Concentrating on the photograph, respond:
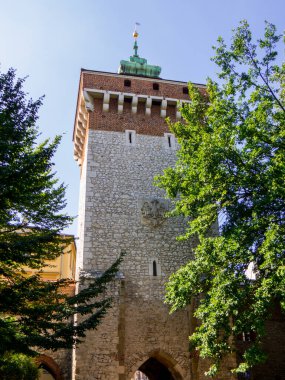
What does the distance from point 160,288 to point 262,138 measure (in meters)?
6.33

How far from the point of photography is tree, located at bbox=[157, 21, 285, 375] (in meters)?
10.5

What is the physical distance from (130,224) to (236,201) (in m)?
4.67

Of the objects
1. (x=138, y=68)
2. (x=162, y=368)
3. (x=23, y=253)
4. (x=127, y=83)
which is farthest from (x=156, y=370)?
(x=138, y=68)

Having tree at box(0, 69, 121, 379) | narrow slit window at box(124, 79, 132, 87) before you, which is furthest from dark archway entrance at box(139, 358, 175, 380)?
narrow slit window at box(124, 79, 132, 87)

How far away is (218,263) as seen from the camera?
11.2 metres

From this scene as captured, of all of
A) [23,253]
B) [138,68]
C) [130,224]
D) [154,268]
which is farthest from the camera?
[138,68]

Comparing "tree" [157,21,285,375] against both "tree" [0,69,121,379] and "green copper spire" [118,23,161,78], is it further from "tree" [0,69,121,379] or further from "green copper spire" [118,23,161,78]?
"green copper spire" [118,23,161,78]

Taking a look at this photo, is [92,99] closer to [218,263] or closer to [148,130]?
[148,130]

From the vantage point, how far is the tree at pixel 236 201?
1048 cm

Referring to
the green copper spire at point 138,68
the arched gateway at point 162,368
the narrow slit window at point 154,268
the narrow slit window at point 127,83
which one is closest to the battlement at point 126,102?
the narrow slit window at point 127,83

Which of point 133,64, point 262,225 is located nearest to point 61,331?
point 262,225

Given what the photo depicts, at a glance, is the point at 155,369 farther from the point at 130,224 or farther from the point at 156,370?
the point at 130,224

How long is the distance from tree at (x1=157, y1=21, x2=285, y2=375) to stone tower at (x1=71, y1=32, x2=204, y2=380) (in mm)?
2146

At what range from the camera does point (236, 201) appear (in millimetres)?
12305
